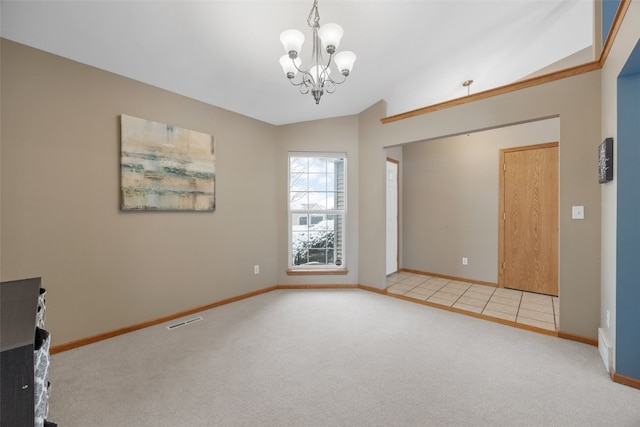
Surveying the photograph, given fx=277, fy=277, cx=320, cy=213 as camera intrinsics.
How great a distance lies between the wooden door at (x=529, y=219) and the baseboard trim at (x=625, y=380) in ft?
7.50

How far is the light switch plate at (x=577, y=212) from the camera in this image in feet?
8.32

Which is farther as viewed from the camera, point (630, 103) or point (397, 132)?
point (397, 132)

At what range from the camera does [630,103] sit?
73.9 inches

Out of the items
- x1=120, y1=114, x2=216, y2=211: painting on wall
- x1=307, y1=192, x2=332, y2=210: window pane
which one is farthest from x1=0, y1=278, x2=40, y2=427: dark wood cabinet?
x1=307, y1=192, x2=332, y2=210: window pane

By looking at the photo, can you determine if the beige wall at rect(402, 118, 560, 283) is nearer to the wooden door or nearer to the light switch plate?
the wooden door

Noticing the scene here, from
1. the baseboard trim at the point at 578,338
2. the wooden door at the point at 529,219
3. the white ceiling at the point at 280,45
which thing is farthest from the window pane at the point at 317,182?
the baseboard trim at the point at 578,338

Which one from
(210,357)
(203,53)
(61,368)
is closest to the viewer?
(61,368)

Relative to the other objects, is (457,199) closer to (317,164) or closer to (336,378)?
(317,164)

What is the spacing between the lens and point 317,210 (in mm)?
4297

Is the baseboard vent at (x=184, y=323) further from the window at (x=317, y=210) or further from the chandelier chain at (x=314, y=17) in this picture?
the chandelier chain at (x=314, y=17)

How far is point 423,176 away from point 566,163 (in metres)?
2.59

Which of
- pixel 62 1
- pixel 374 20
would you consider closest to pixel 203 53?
pixel 62 1

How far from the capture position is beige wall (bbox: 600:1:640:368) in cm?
174

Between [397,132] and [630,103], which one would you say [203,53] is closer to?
[397,132]
